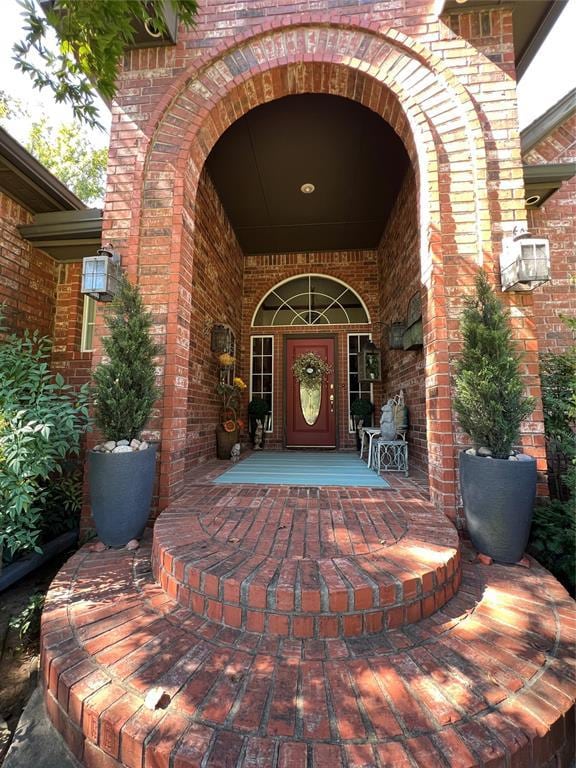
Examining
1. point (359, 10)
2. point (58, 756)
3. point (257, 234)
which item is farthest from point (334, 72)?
point (58, 756)

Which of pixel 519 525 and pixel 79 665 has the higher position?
pixel 519 525

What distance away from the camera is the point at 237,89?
2781 millimetres

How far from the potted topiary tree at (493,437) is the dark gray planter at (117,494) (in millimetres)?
2078

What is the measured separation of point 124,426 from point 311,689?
181 centimetres

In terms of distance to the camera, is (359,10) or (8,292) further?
(8,292)

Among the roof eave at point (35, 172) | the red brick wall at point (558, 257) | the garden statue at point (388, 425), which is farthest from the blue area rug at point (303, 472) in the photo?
the roof eave at point (35, 172)

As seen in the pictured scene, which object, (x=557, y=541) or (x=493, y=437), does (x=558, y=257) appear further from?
(x=557, y=541)

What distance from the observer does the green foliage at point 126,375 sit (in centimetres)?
221

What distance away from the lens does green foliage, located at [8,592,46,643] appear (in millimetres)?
1783

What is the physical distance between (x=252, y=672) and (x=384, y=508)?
1.34 m

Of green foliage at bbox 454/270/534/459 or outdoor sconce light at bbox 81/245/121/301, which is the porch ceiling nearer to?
outdoor sconce light at bbox 81/245/121/301

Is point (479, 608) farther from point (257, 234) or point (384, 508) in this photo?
point (257, 234)

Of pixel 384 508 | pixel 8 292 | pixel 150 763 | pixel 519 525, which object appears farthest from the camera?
pixel 8 292

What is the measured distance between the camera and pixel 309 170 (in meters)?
3.92
